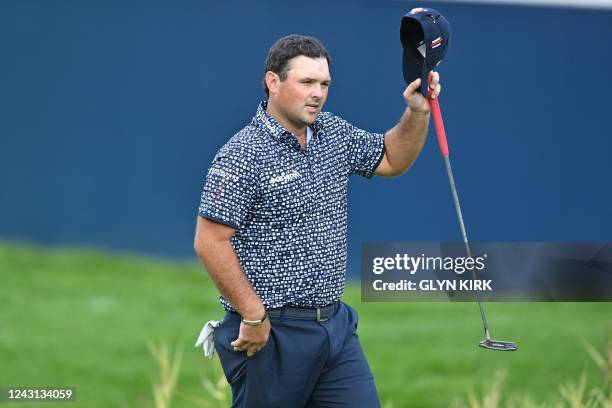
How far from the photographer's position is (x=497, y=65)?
18.2ft

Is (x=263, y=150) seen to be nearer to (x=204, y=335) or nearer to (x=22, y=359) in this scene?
(x=204, y=335)

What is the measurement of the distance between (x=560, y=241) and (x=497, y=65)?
872 mm

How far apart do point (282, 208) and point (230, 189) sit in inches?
6.3

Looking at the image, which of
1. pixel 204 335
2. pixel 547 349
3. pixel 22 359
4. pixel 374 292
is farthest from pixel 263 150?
pixel 547 349

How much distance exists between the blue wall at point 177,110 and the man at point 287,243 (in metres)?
2.15

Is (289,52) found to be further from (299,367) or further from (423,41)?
(299,367)

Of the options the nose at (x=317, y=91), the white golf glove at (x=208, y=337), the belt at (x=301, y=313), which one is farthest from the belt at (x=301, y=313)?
the nose at (x=317, y=91)

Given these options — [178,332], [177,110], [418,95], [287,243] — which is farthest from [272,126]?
[178,332]

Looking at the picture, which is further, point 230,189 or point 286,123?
point 286,123

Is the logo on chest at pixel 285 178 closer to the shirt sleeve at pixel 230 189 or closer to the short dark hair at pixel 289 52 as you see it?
the shirt sleeve at pixel 230 189

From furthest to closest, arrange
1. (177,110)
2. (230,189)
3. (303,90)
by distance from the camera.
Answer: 1. (177,110)
2. (303,90)
3. (230,189)

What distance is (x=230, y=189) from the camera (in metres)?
3.07

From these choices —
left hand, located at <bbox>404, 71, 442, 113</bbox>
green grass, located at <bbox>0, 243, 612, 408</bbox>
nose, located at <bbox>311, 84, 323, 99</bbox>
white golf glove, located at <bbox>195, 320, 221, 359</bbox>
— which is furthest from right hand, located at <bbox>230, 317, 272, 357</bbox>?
green grass, located at <bbox>0, 243, 612, 408</bbox>

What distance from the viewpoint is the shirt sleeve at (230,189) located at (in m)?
3.06
